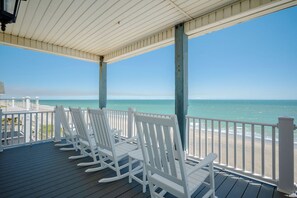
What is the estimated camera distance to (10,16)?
1562 mm

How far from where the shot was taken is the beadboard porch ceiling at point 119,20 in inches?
105

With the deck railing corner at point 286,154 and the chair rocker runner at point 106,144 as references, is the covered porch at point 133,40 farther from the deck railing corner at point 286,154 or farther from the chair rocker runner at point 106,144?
the chair rocker runner at point 106,144

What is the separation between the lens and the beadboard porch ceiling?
268 centimetres

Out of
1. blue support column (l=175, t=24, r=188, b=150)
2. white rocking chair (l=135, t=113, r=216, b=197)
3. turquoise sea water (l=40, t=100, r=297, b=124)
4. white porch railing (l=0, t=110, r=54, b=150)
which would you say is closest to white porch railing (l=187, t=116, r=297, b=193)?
blue support column (l=175, t=24, r=188, b=150)

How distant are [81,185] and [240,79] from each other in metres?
25.3

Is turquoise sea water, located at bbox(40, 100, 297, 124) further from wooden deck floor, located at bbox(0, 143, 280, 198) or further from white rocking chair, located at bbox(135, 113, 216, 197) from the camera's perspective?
white rocking chair, located at bbox(135, 113, 216, 197)

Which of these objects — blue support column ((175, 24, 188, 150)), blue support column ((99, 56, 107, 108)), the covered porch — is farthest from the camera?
blue support column ((99, 56, 107, 108))

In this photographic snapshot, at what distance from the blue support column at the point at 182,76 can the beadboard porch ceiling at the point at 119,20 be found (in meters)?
0.19

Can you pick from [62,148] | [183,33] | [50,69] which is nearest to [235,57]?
[183,33]

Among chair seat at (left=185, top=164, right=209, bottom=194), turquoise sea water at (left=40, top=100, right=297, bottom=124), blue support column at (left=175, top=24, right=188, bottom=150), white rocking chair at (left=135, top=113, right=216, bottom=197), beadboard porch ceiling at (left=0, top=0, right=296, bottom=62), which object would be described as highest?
beadboard porch ceiling at (left=0, top=0, right=296, bottom=62)

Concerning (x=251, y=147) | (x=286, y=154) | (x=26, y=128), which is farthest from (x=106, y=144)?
(x=26, y=128)

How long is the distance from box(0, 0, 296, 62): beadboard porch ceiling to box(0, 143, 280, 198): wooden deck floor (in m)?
2.74

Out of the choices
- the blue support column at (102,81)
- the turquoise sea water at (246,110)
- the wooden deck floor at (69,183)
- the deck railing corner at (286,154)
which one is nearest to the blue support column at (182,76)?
the wooden deck floor at (69,183)

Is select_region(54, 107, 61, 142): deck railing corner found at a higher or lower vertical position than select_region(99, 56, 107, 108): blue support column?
lower
